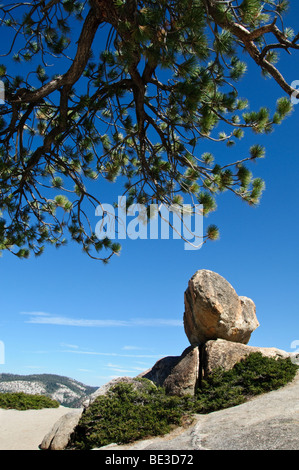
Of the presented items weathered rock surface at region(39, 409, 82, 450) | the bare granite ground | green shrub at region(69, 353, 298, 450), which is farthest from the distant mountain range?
green shrub at region(69, 353, 298, 450)

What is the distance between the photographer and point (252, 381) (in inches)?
321

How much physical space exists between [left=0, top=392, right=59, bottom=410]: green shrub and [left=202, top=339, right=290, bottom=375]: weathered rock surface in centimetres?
642

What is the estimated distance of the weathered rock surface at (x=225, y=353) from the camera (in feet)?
30.6

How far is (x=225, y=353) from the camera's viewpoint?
9547 mm

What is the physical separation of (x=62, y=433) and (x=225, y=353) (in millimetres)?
4378

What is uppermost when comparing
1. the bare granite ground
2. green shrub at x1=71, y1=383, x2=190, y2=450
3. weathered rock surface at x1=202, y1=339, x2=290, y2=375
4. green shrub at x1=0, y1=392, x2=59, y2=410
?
weathered rock surface at x1=202, y1=339, x2=290, y2=375

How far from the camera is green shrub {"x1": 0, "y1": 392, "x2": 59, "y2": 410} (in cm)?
1227

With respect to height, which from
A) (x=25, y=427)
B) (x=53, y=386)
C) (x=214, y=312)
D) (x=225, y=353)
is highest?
(x=214, y=312)

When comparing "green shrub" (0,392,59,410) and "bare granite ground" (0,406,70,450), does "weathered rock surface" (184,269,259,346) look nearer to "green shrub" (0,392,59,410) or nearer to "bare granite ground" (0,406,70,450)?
"bare granite ground" (0,406,70,450)

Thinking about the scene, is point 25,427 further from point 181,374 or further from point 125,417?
point 181,374

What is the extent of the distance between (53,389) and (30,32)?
34398 millimetres

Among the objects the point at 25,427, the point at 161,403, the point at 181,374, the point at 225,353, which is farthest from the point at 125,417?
the point at 25,427
